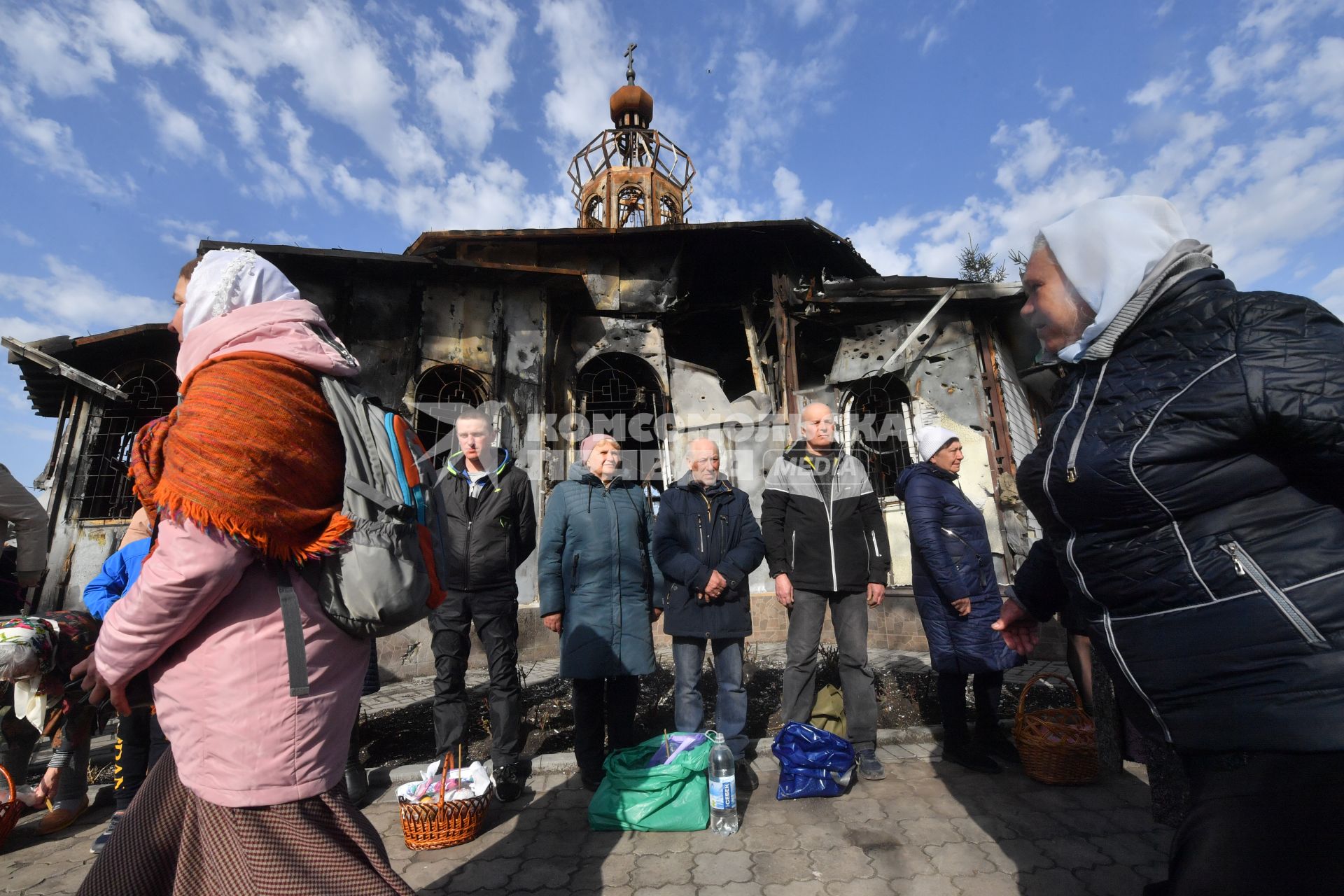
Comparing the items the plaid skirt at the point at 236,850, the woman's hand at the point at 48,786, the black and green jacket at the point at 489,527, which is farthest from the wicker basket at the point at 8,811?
the plaid skirt at the point at 236,850

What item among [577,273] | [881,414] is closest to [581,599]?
[577,273]

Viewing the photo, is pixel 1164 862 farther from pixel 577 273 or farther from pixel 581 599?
pixel 577 273

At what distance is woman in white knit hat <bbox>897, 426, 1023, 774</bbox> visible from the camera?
153 inches

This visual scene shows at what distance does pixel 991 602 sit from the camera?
157 inches

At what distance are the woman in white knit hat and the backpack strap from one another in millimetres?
3543

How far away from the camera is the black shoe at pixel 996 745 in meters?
3.94

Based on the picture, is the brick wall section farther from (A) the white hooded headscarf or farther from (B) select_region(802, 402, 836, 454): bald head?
(A) the white hooded headscarf

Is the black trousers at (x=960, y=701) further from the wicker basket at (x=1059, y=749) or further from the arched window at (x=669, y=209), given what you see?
the arched window at (x=669, y=209)

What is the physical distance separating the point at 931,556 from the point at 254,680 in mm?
3657

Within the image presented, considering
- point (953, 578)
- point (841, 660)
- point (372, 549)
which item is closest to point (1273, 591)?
point (372, 549)

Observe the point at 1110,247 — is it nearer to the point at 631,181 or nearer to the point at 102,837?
the point at 102,837

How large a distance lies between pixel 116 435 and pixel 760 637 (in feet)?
33.6

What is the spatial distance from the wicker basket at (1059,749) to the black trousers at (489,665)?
9.67 ft

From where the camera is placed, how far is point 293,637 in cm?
145
